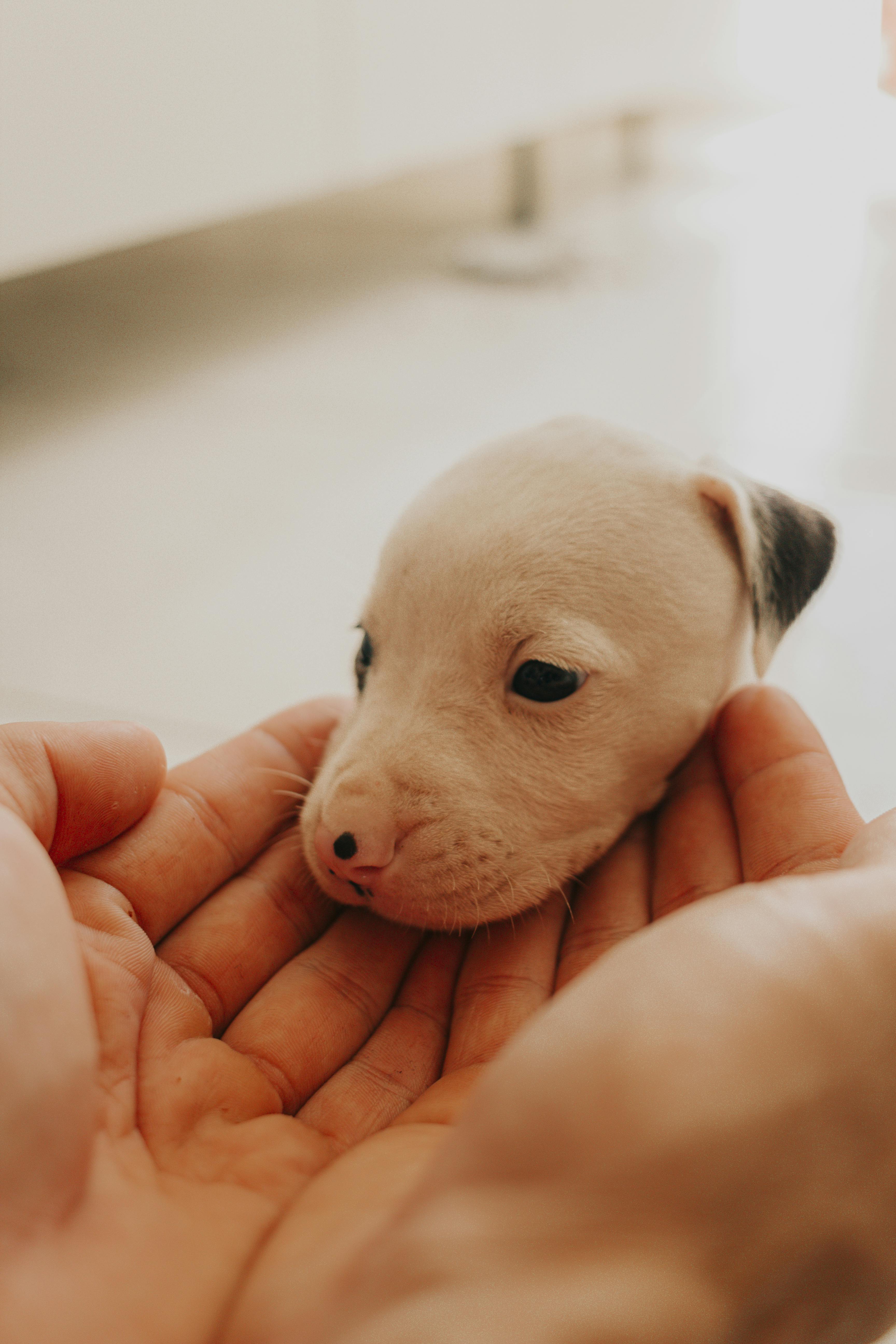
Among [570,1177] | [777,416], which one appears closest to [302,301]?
[777,416]

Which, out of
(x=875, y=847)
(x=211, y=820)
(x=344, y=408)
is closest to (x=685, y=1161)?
(x=875, y=847)

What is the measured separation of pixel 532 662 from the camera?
3.39ft

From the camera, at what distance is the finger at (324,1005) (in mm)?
955

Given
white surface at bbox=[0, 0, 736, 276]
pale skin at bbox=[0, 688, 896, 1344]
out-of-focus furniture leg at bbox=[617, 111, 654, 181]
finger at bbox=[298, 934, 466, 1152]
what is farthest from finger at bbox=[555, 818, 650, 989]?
out-of-focus furniture leg at bbox=[617, 111, 654, 181]

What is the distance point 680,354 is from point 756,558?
177 centimetres

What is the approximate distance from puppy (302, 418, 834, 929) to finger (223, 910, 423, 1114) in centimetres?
7

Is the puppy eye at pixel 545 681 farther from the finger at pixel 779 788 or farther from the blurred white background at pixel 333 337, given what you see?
the blurred white background at pixel 333 337

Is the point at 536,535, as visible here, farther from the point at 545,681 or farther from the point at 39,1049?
the point at 39,1049

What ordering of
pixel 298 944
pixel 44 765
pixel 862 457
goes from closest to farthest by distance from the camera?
pixel 44 765 < pixel 298 944 < pixel 862 457

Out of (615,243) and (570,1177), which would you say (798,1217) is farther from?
(615,243)

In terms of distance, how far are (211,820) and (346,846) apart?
219mm

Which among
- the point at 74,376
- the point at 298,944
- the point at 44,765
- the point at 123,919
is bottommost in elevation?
the point at 298,944

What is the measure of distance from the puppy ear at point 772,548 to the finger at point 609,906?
0.69 feet

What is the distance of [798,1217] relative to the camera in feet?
2.04
